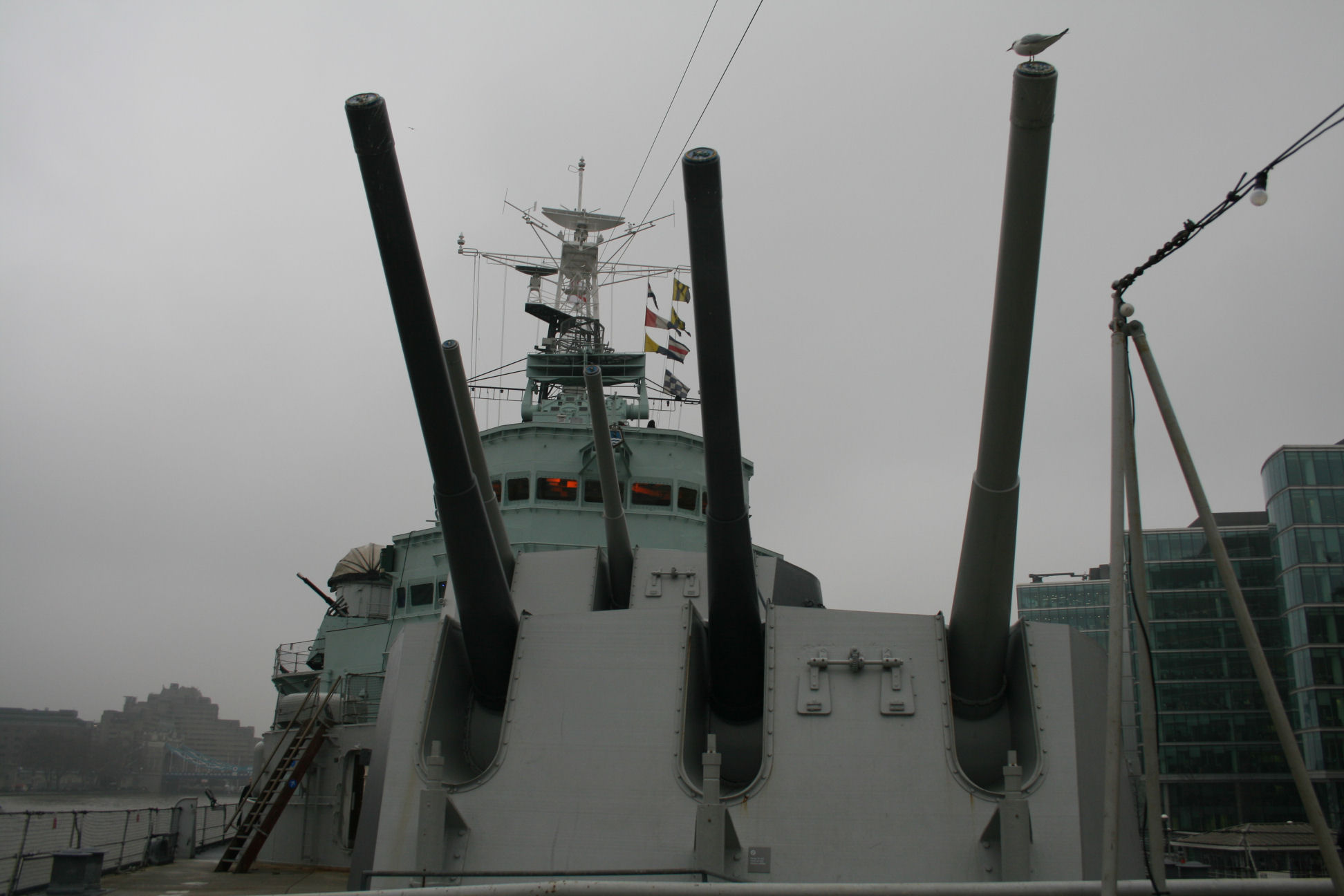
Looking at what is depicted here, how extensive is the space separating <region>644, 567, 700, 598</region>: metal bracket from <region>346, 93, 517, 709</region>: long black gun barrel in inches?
60.9

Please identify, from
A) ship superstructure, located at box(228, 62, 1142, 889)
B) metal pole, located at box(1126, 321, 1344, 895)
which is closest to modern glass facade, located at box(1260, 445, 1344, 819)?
ship superstructure, located at box(228, 62, 1142, 889)

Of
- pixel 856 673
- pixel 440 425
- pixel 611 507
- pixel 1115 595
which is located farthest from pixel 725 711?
pixel 1115 595

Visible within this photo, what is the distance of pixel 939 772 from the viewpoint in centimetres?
439

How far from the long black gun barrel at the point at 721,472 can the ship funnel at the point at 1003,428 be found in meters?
0.98

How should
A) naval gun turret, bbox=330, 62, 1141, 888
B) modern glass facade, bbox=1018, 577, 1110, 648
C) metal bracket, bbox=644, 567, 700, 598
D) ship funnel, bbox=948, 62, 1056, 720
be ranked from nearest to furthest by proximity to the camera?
1. ship funnel, bbox=948, 62, 1056, 720
2. naval gun turret, bbox=330, 62, 1141, 888
3. metal bracket, bbox=644, 567, 700, 598
4. modern glass facade, bbox=1018, 577, 1110, 648

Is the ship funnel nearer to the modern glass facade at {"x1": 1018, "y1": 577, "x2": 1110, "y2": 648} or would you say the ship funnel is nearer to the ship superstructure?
the ship superstructure

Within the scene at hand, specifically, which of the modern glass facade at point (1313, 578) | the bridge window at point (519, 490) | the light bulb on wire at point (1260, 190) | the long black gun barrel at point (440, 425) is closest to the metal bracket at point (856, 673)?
the long black gun barrel at point (440, 425)

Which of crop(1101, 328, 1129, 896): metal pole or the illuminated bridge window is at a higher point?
the illuminated bridge window

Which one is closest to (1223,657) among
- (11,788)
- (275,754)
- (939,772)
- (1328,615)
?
(1328,615)

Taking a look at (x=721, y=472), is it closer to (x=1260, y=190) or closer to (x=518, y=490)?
(x=1260, y=190)

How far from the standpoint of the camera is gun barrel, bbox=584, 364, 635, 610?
618cm

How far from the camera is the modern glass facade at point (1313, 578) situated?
27.7 metres

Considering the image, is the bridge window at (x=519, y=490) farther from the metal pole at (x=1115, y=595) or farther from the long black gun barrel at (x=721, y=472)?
the metal pole at (x=1115, y=595)

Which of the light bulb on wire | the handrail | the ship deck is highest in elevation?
the light bulb on wire
